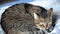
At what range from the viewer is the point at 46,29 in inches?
41.3

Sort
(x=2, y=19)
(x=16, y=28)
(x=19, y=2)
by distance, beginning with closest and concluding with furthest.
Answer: (x=16, y=28)
(x=2, y=19)
(x=19, y=2)

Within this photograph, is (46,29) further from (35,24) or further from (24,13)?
(24,13)

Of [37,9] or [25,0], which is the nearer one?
[37,9]

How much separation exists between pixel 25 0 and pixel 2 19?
0.99 feet

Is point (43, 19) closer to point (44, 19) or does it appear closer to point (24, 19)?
point (44, 19)

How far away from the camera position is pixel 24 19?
Result: 3.69 ft

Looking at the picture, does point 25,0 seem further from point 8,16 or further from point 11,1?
point 8,16

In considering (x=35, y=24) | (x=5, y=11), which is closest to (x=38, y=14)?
(x=35, y=24)

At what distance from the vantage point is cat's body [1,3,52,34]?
1.04 m

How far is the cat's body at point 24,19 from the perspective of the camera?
1040mm

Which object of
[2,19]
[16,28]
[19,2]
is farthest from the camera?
[19,2]

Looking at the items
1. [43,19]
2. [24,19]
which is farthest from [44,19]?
[24,19]

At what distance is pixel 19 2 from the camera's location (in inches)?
51.7

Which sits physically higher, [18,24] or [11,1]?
[11,1]
